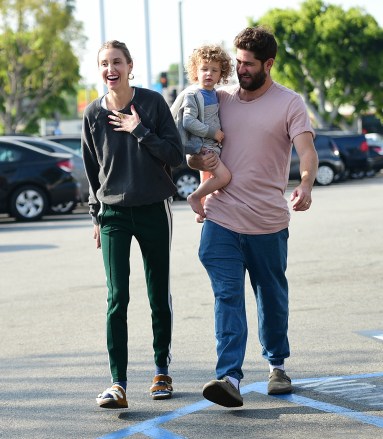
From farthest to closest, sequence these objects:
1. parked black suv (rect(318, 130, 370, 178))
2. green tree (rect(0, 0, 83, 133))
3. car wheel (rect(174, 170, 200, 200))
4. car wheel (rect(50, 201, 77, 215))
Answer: green tree (rect(0, 0, 83, 133)) < parked black suv (rect(318, 130, 370, 178)) < car wheel (rect(174, 170, 200, 200)) < car wheel (rect(50, 201, 77, 215))

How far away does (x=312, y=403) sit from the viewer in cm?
607

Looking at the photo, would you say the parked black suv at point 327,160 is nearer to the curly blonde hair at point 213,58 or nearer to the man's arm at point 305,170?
the curly blonde hair at point 213,58

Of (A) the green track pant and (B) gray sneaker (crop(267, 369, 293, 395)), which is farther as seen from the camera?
(B) gray sneaker (crop(267, 369, 293, 395))

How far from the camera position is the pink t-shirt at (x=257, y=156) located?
20.1ft

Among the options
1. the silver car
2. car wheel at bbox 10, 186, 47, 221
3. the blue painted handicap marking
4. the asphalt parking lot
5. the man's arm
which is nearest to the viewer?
the blue painted handicap marking

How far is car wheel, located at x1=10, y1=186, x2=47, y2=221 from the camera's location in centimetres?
2103

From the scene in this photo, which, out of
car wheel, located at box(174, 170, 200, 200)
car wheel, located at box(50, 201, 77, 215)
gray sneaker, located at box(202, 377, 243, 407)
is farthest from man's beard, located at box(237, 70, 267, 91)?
car wheel, located at box(174, 170, 200, 200)

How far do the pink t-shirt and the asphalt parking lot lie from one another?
973mm

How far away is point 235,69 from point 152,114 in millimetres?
514

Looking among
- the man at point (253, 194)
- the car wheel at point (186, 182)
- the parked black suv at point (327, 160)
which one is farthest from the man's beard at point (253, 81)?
the parked black suv at point (327, 160)

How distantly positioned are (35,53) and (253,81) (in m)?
51.1

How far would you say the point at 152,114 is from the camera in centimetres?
620

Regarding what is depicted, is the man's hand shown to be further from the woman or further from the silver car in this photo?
the silver car

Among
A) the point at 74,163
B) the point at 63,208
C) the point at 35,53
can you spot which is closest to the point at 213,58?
the point at 74,163
